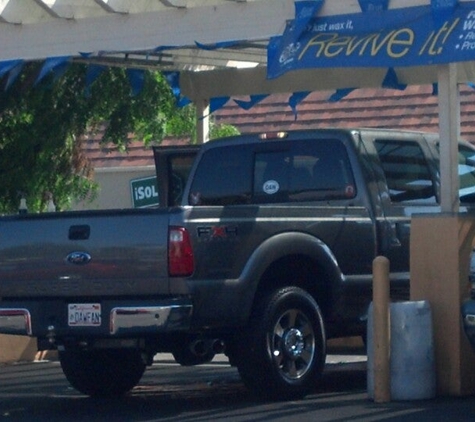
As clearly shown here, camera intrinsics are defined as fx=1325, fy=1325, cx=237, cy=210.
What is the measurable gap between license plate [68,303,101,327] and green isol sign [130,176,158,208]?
237 inches

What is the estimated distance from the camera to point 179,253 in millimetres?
9430

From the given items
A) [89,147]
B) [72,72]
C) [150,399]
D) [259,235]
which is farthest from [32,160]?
[89,147]

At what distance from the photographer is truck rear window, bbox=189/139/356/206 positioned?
35.8 feet

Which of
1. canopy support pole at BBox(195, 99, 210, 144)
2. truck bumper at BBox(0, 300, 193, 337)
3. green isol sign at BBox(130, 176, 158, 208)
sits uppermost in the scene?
canopy support pole at BBox(195, 99, 210, 144)

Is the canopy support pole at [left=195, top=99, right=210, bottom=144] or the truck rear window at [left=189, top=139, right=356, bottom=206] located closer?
the truck rear window at [left=189, top=139, right=356, bottom=206]

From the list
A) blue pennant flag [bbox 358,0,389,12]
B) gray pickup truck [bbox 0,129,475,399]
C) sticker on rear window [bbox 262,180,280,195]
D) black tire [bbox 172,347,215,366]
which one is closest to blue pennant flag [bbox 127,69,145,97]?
gray pickup truck [bbox 0,129,475,399]

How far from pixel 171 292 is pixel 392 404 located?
6.16 ft

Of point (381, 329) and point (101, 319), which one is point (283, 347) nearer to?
point (381, 329)

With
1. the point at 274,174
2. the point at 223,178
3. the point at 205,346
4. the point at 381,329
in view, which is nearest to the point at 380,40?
the point at 274,174

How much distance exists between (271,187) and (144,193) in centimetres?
482

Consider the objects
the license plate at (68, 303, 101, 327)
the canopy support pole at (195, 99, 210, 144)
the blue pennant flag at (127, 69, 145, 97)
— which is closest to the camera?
the license plate at (68, 303, 101, 327)

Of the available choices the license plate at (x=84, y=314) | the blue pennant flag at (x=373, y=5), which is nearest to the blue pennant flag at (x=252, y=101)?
the blue pennant flag at (x=373, y=5)

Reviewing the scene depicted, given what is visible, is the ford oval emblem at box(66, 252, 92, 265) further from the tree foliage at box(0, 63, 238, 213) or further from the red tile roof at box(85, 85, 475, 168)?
the red tile roof at box(85, 85, 475, 168)

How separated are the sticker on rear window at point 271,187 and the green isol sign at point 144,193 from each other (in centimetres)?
461
